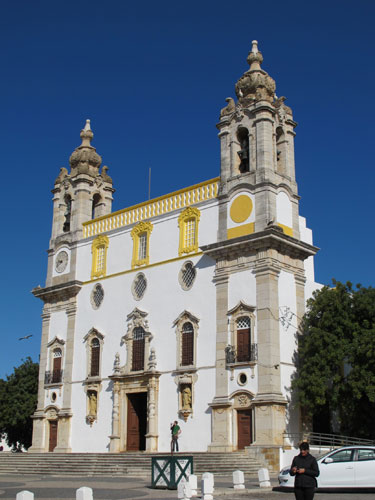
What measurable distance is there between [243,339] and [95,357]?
979cm

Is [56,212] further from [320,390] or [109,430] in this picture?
[320,390]

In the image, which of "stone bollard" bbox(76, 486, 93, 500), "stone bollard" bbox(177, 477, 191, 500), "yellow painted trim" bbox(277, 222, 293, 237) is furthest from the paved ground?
"yellow painted trim" bbox(277, 222, 293, 237)

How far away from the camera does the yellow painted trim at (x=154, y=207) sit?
32188mm

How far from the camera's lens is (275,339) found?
1081 inches

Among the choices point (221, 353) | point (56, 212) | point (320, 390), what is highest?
point (56, 212)

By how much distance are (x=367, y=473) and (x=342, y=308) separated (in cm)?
1102

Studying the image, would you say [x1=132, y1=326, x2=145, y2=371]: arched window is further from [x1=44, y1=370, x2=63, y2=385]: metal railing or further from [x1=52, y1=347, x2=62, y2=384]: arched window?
[x1=52, y1=347, x2=62, y2=384]: arched window

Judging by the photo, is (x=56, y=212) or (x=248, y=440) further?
(x=56, y=212)

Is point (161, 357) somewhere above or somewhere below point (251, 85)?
below

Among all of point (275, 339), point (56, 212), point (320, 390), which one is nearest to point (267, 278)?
point (275, 339)

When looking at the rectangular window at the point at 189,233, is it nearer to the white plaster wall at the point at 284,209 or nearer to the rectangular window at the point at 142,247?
the rectangular window at the point at 142,247

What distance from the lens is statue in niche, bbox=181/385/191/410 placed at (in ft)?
96.4

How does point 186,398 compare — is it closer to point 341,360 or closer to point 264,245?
point 341,360

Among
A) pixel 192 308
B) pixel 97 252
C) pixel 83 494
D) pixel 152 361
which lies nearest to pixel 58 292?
pixel 97 252
